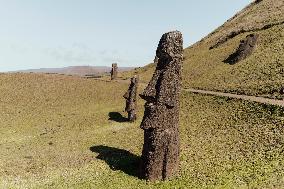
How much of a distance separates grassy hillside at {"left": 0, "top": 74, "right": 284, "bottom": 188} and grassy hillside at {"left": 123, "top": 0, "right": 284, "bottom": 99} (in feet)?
20.3

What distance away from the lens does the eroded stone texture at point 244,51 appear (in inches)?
2741

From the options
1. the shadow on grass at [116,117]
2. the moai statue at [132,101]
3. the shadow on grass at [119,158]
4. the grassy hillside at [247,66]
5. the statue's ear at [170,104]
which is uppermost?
the grassy hillside at [247,66]

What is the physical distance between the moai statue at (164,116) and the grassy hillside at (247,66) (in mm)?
21819

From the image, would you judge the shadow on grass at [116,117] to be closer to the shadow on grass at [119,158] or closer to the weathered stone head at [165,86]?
the shadow on grass at [119,158]

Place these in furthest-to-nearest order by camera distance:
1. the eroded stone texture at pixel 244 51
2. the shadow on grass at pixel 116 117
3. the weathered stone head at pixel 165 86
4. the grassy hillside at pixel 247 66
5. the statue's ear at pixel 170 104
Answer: the eroded stone texture at pixel 244 51 → the grassy hillside at pixel 247 66 → the shadow on grass at pixel 116 117 → the weathered stone head at pixel 165 86 → the statue's ear at pixel 170 104

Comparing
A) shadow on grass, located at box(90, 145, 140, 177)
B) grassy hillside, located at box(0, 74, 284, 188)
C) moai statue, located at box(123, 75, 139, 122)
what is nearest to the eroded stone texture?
grassy hillside, located at box(0, 74, 284, 188)

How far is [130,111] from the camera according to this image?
51.1m

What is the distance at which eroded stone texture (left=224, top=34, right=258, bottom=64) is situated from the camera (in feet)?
228

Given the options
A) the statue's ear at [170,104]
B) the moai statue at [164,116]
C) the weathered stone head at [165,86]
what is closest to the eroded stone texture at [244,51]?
the weathered stone head at [165,86]

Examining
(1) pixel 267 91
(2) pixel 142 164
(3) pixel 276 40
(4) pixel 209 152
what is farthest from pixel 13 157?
(3) pixel 276 40

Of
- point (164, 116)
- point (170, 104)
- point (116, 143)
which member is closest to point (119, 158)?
point (116, 143)

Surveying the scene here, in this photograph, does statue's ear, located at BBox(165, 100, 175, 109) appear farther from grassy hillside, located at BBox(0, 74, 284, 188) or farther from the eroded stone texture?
the eroded stone texture

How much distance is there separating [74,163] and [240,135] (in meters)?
14.5

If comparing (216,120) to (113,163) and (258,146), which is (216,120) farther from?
(113,163)
